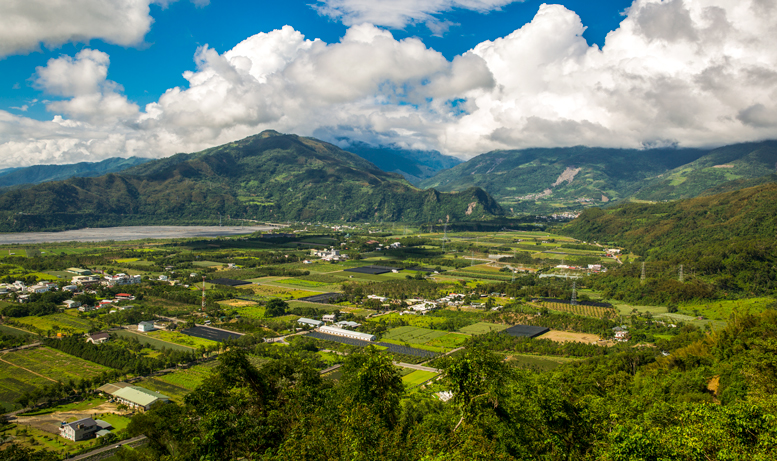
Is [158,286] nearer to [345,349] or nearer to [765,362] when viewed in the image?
[345,349]

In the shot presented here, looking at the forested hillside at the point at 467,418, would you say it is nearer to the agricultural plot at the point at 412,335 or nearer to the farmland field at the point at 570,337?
the farmland field at the point at 570,337

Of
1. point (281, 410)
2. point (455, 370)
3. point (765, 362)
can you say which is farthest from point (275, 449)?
point (765, 362)

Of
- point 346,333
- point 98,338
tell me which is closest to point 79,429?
point 98,338

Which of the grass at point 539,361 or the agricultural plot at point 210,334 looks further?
the agricultural plot at point 210,334

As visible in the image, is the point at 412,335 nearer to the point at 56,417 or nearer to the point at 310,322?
the point at 310,322

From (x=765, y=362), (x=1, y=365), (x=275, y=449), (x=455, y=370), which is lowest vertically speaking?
(x=1, y=365)

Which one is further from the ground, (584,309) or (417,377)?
(584,309)

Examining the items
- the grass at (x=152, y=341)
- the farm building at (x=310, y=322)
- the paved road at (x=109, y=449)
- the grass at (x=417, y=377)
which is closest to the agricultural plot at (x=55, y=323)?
the grass at (x=152, y=341)
